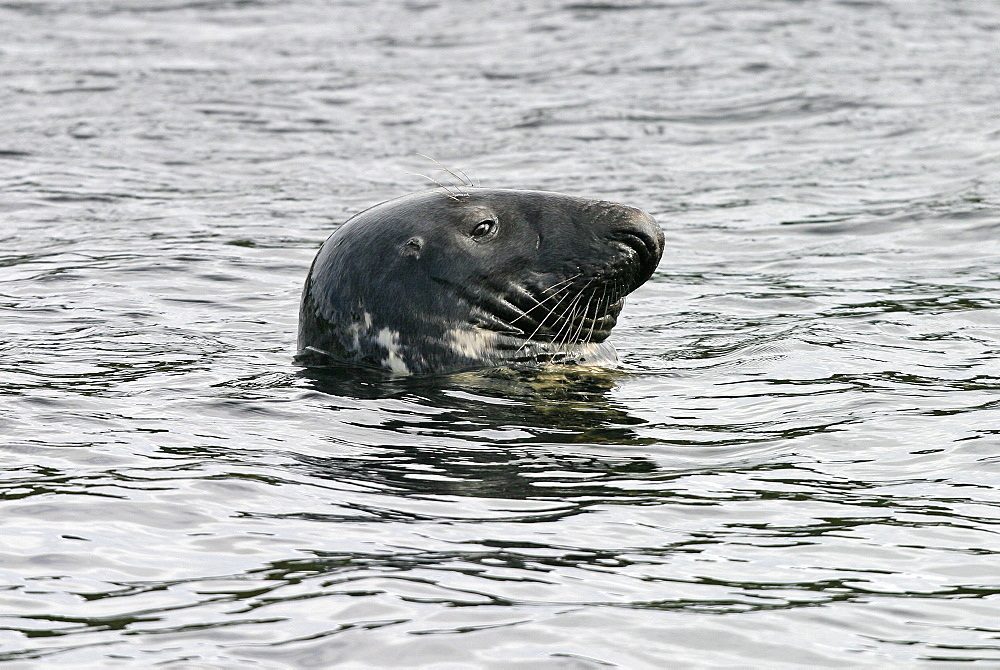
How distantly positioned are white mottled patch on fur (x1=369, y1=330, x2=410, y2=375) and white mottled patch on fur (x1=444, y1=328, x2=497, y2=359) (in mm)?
228

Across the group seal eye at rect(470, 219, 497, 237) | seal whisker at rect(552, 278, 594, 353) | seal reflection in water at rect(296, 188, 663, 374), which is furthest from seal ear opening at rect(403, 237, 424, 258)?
seal whisker at rect(552, 278, 594, 353)

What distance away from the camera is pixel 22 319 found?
Result: 9148 mm

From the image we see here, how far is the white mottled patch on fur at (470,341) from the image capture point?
295 inches

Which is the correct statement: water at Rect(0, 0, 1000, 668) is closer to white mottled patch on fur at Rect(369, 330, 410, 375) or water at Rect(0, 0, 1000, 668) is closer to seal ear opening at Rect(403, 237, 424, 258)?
white mottled patch on fur at Rect(369, 330, 410, 375)

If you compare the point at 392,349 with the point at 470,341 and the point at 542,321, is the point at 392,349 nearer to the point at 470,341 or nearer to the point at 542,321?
the point at 470,341

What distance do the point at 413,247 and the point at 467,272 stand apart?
0.27 meters

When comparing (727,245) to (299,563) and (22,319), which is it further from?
(299,563)

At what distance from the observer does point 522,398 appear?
283 inches

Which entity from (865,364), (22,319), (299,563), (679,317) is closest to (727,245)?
(679,317)

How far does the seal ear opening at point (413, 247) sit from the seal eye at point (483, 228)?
0.26 meters

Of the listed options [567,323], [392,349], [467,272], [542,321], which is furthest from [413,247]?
[567,323]

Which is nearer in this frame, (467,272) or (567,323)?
(467,272)

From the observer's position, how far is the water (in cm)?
443

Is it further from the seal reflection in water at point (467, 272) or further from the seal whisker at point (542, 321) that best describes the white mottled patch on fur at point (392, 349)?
the seal whisker at point (542, 321)
